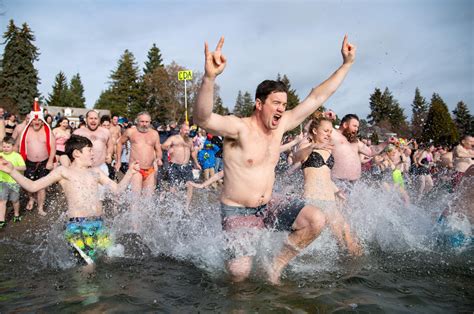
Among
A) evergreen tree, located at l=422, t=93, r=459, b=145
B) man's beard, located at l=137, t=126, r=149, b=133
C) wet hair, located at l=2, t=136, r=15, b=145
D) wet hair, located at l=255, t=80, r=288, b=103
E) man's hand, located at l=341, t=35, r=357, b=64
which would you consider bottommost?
wet hair, located at l=2, t=136, r=15, b=145

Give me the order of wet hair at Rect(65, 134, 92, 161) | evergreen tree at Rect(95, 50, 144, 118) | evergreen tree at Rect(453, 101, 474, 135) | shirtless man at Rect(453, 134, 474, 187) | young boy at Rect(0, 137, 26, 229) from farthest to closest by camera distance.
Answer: evergreen tree at Rect(453, 101, 474, 135) < evergreen tree at Rect(95, 50, 144, 118) < shirtless man at Rect(453, 134, 474, 187) < young boy at Rect(0, 137, 26, 229) < wet hair at Rect(65, 134, 92, 161)

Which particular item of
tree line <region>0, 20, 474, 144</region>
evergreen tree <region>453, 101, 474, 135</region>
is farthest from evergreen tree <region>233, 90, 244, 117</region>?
evergreen tree <region>453, 101, 474, 135</region>

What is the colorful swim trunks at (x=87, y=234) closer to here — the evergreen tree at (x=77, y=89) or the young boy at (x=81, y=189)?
the young boy at (x=81, y=189)

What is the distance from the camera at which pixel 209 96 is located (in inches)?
121

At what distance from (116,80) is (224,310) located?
222ft

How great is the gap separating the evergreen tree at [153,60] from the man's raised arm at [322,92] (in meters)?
65.4

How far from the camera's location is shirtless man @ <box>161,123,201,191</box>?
29.5 ft

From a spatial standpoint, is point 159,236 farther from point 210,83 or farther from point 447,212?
point 447,212

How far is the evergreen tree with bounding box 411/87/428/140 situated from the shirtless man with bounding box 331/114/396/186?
54908mm

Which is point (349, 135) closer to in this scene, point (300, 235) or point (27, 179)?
point (300, 235)

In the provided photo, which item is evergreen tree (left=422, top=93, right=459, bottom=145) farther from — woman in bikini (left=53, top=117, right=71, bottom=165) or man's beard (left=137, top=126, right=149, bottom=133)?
man's beard (left=137, top=126, right=149, bottom=133)

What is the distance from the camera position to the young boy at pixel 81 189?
14.2 ft

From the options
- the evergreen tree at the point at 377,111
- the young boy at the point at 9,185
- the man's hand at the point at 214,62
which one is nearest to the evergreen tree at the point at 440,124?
the evergreen tree at the point at 377,111

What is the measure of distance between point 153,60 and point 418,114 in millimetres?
45385
